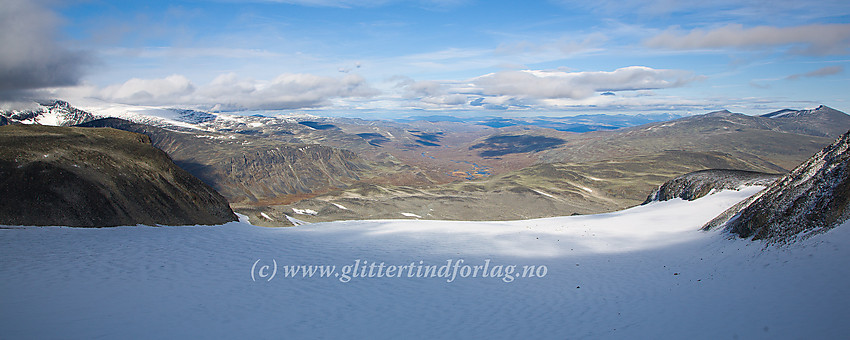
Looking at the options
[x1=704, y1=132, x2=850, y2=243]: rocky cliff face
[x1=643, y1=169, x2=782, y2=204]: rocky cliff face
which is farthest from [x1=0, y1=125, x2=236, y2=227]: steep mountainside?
[x1=643, y1=169, x2=782, y2=204]: rocky cliff face

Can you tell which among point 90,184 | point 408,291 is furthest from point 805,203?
point 90,184

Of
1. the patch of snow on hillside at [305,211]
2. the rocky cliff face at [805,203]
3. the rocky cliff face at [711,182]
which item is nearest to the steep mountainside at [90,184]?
the rocky cliff face at [805,203]

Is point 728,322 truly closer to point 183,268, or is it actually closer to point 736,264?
point 736,264

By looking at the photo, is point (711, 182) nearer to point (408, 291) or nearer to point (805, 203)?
point (805, 203)

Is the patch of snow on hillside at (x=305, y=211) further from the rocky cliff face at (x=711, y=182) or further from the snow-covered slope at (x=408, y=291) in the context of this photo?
the rocky cliff face at (x=711, y=182)

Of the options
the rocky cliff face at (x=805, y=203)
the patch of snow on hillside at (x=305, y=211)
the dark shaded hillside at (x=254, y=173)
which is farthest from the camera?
the dark shaded hillside at (x=254, y=173)

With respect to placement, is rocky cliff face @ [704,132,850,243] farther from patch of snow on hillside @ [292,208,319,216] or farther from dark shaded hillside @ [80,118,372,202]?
dark shaded hillside @ [80,118,372,202]

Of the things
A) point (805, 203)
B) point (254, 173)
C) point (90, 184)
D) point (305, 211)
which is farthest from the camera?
point (254, 173)
